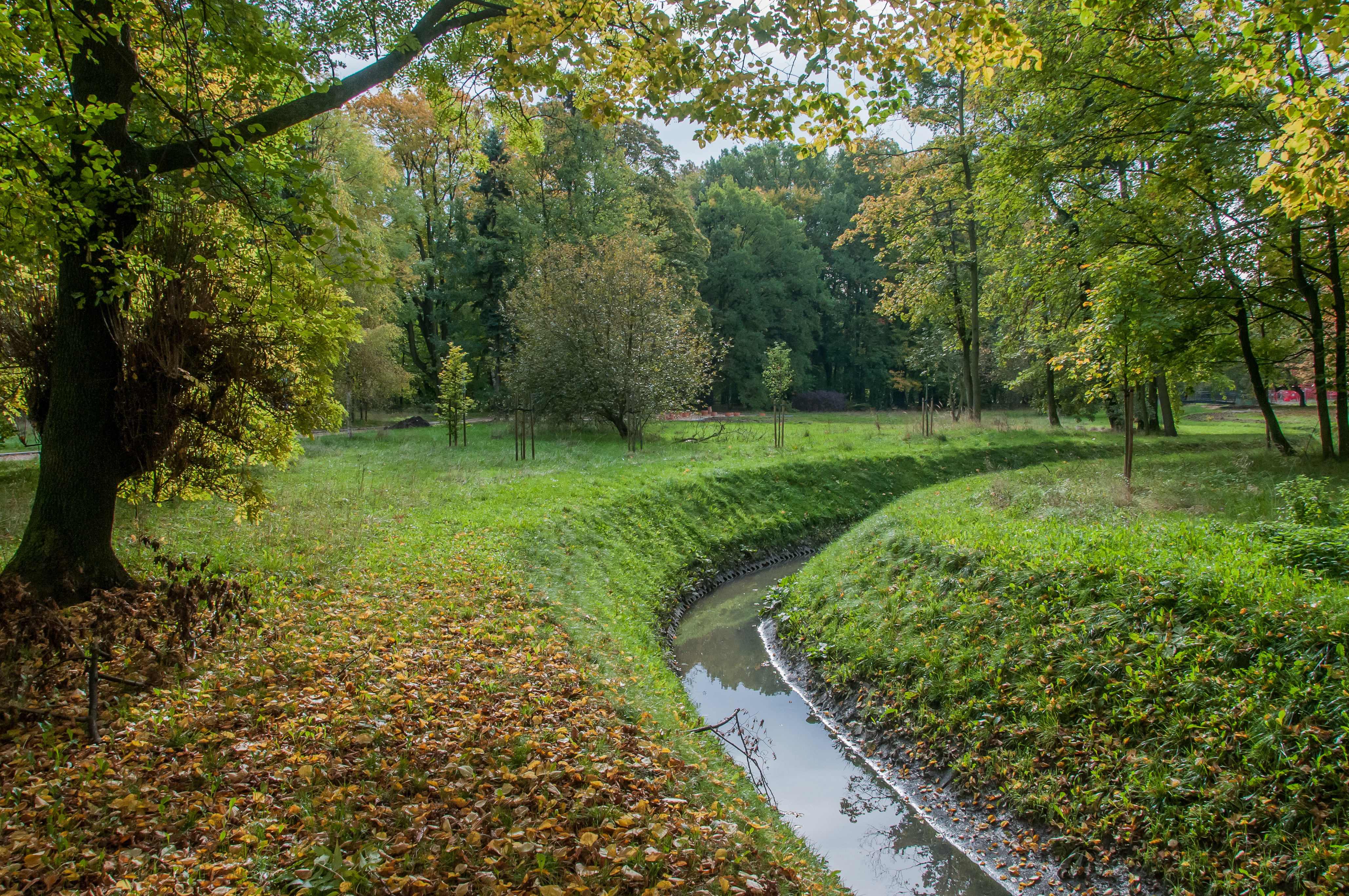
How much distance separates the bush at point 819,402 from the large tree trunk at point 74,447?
157 feet

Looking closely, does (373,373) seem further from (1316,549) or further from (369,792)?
(1316,549)

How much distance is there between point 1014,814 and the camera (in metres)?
5.77

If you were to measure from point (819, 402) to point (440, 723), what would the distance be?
49724 millimetres

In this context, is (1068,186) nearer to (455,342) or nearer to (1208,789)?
(1208,789)

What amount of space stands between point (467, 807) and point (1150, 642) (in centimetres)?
582

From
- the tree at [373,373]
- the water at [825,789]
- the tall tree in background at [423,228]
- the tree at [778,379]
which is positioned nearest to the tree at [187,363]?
the water at [825,789]

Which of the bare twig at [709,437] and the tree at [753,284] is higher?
the tree at [753,284]

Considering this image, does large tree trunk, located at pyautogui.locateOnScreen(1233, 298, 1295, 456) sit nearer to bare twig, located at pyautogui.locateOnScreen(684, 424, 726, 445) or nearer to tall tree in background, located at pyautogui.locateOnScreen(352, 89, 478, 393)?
bare twig, located at pyautogui.locateOnScreen(684, 424, 726, 445)

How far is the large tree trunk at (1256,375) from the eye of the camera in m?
14.0

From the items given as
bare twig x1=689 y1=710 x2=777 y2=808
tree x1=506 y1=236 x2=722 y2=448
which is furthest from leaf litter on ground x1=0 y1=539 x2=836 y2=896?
tree x1=506 y1=236 x2=722 y2=448

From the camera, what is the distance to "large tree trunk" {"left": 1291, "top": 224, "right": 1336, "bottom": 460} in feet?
41.3

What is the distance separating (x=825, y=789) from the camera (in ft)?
21.8

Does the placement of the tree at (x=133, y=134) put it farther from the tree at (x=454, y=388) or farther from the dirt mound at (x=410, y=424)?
the dirt mound at (x=410, y=424)

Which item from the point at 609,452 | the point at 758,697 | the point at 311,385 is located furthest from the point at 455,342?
the point at 758,697
